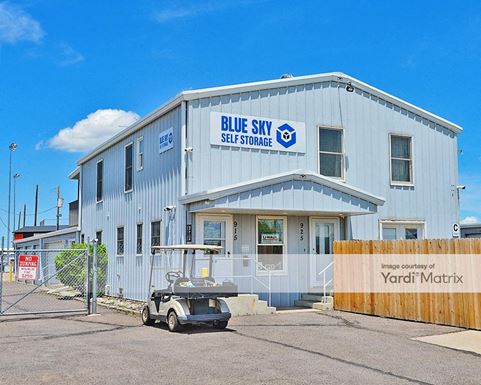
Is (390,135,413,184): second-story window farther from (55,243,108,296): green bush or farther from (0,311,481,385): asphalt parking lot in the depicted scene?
(55,243,108,296): green bush

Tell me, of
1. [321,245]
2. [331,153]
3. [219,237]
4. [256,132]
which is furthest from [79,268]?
[331,153]

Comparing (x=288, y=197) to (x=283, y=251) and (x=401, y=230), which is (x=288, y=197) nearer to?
(x=283, y=251)

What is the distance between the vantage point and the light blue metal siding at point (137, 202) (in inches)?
662

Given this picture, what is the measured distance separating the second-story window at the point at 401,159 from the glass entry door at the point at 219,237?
264 inches

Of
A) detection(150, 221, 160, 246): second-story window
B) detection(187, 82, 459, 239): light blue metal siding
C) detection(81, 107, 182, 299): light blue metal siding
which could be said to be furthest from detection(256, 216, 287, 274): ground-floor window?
detection(150, 221, 160, 246): second-story window

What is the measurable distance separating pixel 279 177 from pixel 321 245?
135 inches

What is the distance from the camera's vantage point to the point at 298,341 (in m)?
11.0

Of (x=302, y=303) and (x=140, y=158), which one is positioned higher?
(x=140, y=158)

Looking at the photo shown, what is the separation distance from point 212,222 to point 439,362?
316 inches

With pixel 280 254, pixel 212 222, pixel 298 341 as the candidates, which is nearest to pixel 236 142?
pixel 212 222

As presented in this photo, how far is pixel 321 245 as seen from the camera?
17547 millimetres

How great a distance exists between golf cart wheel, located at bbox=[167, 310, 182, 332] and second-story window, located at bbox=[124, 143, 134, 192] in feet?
28.8

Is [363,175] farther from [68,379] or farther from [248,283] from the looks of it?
[68,379]

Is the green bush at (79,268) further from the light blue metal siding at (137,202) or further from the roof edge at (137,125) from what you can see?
the roof edge at (137,125)
